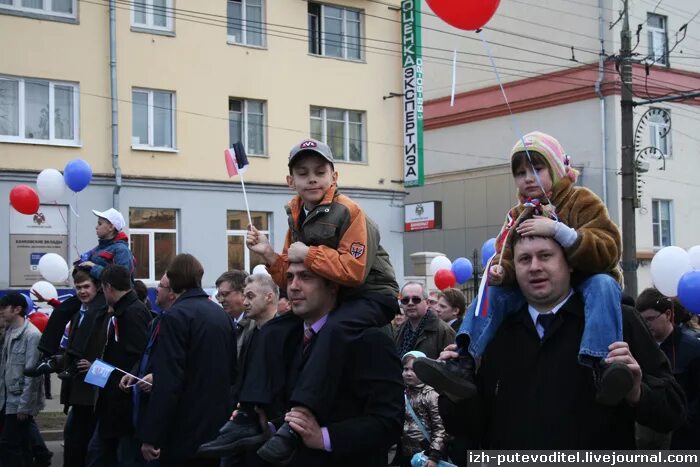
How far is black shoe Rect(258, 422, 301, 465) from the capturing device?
13.3ft

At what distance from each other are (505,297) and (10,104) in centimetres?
1944

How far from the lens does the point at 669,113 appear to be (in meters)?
32.4

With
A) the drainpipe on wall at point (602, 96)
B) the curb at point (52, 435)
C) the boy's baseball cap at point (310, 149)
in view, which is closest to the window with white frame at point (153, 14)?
the curb at point (52, 435)

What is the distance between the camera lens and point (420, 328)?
331 inches

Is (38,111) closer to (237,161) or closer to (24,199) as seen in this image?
(24,199)

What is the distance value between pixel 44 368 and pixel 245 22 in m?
17.0

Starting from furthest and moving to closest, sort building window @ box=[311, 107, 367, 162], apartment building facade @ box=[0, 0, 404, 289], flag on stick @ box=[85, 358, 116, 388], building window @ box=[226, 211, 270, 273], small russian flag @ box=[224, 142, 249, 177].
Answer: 1. building window @ box=[311, 107, 367, 162]
2. building window @ box=[226, 211, 270, 273]
3. apartment building facade @ box=[0, 0, 404, 289]
4. flag on stick @ box=[85, 358, 116, 388]
5. small russian flag @ box=[224, 142, 249, 177]

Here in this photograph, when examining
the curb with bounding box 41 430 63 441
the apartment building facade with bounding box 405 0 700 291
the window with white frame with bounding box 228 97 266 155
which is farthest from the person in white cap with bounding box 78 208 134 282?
the apartment building facade with bounding box 405 0 700 291

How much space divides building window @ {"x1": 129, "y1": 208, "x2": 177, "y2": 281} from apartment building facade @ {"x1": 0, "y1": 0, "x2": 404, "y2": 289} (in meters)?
→ 0.03

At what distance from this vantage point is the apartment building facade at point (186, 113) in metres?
21.4

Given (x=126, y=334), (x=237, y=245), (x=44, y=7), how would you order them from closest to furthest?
1. (x=126, y=334)
2. (x=44, y=7)
3. (x=237, y=245)

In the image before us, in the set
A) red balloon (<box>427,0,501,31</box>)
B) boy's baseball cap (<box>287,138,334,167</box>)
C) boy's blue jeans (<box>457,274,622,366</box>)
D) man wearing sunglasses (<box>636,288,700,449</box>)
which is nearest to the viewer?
boy's blue jeans (<box>457,274,622,366</box>)

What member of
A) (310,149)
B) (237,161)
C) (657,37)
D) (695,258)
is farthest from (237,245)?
(310,149)

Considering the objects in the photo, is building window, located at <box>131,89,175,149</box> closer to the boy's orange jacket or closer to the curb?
the curb
